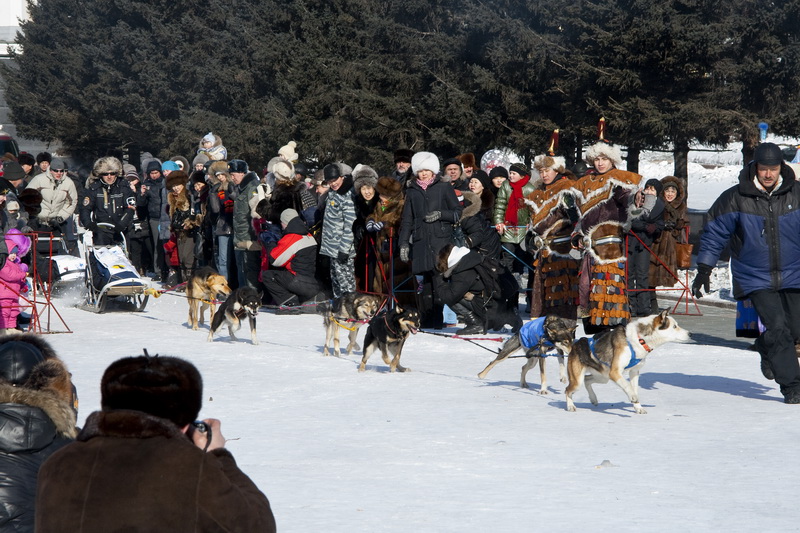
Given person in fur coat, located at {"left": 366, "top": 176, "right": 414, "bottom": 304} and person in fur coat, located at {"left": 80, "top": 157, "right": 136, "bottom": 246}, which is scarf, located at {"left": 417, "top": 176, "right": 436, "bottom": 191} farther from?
person in fur coat, located at {"left": 80, "top": 157, "right": 136, "bottom": 246}

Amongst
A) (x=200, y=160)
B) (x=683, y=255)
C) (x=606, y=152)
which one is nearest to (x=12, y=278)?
(x=606, y=152)

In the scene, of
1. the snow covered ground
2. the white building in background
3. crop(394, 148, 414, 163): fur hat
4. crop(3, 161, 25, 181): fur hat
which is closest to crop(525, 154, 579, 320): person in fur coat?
the snow covered ground

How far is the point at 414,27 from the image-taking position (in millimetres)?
31969

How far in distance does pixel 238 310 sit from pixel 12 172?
3.62 metres

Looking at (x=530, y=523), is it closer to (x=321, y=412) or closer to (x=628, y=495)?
(x=628, y=495)

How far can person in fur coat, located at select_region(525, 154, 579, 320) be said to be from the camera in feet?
34.6

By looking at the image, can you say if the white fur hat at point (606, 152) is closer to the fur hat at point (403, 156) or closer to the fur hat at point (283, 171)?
the fur hat at point (403, 156)

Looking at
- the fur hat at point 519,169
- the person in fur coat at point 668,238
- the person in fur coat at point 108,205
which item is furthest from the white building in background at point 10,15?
the person in fur coat at point 668,238

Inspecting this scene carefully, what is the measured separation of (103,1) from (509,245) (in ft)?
136

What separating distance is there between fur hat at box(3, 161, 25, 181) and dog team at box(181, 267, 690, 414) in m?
3.32

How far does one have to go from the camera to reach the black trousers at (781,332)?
823cm

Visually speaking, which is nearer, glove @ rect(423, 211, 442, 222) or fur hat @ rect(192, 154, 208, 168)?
glove @ rect(423, 211, 442, 222)

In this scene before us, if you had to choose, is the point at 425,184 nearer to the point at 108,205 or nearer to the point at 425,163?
the point at 425,163

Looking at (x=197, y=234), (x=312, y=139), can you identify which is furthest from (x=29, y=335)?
(x=312, y=139)
